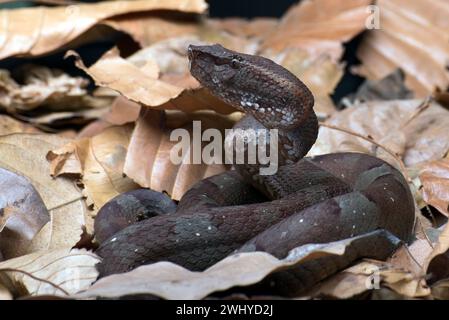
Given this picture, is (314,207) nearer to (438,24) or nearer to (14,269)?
(14,269)

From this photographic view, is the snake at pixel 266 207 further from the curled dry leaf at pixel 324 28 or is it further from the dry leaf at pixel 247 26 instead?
the dry leaf at pixel 247 26

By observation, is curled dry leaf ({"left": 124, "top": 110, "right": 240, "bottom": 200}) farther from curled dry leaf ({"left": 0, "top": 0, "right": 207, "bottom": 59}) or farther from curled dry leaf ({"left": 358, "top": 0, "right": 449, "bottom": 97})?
curled dry leaf ({"left": 358, "top": 0, "right": 449, "bottom": 97})

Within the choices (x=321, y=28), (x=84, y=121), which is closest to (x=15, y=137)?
(x=84, y=121)

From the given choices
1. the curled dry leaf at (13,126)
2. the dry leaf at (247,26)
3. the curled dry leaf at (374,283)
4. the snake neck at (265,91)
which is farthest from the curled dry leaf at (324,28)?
the curled dry leaf at (374,283)

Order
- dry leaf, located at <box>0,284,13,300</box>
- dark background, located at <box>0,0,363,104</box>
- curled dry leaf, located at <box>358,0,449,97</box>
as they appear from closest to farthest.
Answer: dry leaf, located at <box>0,284,13,300</box>
dark background, located at <box>0,0,363,104</box>
curled dry leaf, located at <box>358,0,449,97</box>

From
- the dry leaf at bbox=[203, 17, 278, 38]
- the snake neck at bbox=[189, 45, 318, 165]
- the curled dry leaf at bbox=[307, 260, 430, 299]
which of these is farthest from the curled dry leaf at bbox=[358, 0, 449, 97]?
the curled dry leaf at bbox=[307, 260, 430, 299]

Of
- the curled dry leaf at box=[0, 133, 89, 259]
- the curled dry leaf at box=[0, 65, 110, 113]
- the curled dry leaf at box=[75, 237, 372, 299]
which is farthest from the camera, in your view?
the curled dry leaf at box=[0, 65, 110, 113]

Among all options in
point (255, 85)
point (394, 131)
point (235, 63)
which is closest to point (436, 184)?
point (394, 131)
